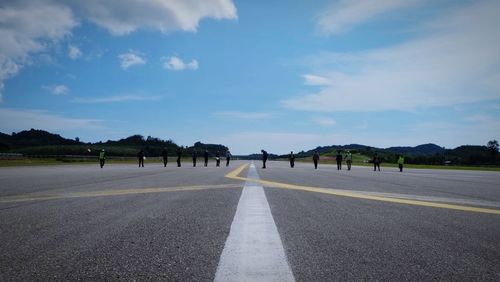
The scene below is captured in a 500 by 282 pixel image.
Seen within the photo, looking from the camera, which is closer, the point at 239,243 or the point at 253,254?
the point at 253,254

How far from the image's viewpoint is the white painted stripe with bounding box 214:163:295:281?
2455 millimetres

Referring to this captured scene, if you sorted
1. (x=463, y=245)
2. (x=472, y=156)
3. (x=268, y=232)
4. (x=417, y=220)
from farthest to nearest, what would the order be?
1. (x=472, y=156)
2. (x=417, y=220)
3. (x=268, y=232)
4. (x=463, y=245)

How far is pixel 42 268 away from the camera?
2646 mm

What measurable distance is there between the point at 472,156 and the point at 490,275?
146m

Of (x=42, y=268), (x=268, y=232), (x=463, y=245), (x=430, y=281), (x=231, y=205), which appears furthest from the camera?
(x=231, y=205)

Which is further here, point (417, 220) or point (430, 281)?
point (417, 220)

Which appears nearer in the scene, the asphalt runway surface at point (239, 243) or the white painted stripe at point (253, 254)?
the white painted stripe at point (253, 254)

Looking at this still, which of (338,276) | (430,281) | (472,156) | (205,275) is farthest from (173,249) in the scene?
(472,156)

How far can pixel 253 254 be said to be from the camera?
2996 mm

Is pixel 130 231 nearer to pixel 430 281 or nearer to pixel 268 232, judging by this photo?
pixel 268 232

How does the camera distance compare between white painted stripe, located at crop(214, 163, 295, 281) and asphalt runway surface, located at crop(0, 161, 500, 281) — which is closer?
white painted stripe, located at crop(214, 163, 295, 281)

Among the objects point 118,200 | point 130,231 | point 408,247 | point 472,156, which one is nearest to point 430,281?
point 408,247

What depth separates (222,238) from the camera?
3672mm

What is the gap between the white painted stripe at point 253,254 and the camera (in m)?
2.46
